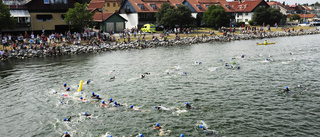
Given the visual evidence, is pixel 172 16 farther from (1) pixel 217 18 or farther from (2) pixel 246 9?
(2) pixel 246 9

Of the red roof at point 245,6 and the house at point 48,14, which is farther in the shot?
the red roof at point 245,6

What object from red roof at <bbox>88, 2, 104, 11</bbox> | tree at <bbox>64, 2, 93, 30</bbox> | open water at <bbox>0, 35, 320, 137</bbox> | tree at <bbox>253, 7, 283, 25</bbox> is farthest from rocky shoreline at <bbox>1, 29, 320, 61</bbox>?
red roof at <bbox>88, 2, 104, 11</bbox>

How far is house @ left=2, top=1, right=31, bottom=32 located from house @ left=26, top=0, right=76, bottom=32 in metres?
0.98

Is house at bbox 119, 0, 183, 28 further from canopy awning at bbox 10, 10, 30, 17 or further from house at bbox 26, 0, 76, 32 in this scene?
canopy awning at bbox 10, 10, 30, 17

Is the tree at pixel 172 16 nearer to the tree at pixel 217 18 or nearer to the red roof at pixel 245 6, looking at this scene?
the tree at pixel 217 18

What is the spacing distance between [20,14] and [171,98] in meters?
48.6

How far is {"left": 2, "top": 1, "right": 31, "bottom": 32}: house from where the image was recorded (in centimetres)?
5812

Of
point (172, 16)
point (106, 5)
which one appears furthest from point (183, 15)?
point (106, 5)

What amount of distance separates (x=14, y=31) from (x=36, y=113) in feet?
144

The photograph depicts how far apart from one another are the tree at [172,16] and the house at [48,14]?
23.9 metres

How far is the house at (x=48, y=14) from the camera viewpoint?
60.6 m

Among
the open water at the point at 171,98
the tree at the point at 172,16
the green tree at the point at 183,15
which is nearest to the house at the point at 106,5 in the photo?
the tree at the point at 172,16

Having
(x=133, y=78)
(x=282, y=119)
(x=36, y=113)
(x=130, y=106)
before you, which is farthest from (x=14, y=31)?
(x=282, y=119)

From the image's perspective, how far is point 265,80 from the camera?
2867 centimetres
